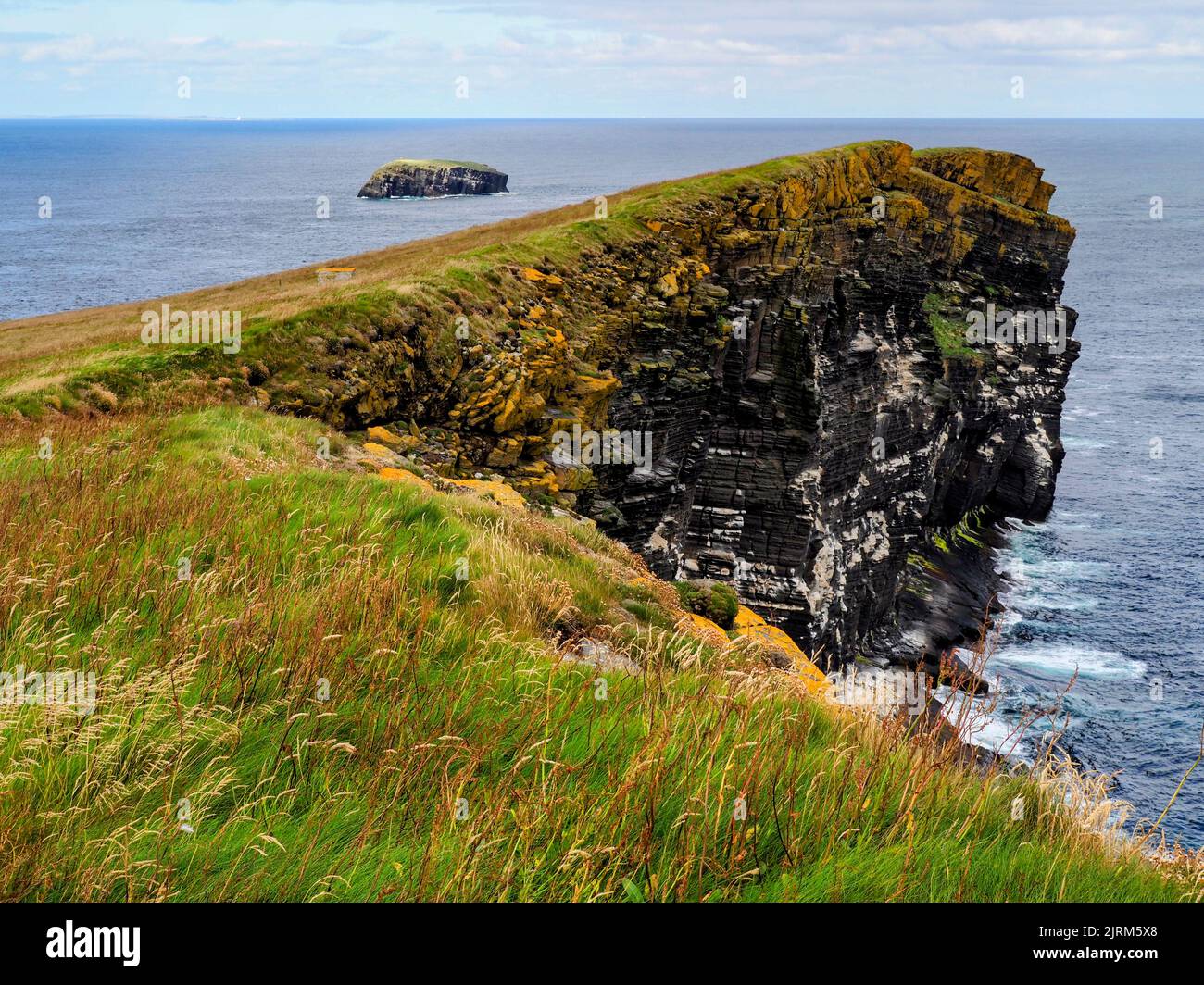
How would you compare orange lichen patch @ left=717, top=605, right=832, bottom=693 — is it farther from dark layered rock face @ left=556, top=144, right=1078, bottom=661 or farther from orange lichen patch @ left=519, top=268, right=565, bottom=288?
orange lichen patch @ left=519, top=268, right=565, bottom=288

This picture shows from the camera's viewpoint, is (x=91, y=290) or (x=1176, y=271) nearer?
(x=91, y=290)

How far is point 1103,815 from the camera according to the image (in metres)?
4.76

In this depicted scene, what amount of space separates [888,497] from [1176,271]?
109885 millimetres

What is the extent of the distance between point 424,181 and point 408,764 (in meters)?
206

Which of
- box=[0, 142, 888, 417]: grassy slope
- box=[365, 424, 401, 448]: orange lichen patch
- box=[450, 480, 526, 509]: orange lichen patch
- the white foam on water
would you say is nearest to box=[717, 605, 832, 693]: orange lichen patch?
box=[450, 480, 526, 509]: orange lichen patch

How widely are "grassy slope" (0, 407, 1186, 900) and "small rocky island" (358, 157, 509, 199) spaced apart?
196 metres

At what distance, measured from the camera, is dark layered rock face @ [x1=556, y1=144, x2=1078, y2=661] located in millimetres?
32719

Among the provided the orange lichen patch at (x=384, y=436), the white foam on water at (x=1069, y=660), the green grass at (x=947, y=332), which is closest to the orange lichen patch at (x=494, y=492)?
the orange lichen patch at (x=384, y=436)

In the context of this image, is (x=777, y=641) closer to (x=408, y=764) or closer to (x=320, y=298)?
(x=408, y=764)

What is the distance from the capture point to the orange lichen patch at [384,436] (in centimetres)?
2067

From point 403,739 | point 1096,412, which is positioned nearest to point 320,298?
point 403,739

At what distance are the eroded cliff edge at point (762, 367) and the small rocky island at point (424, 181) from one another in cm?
15389

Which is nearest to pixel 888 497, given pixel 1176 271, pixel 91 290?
pixel 91 290
